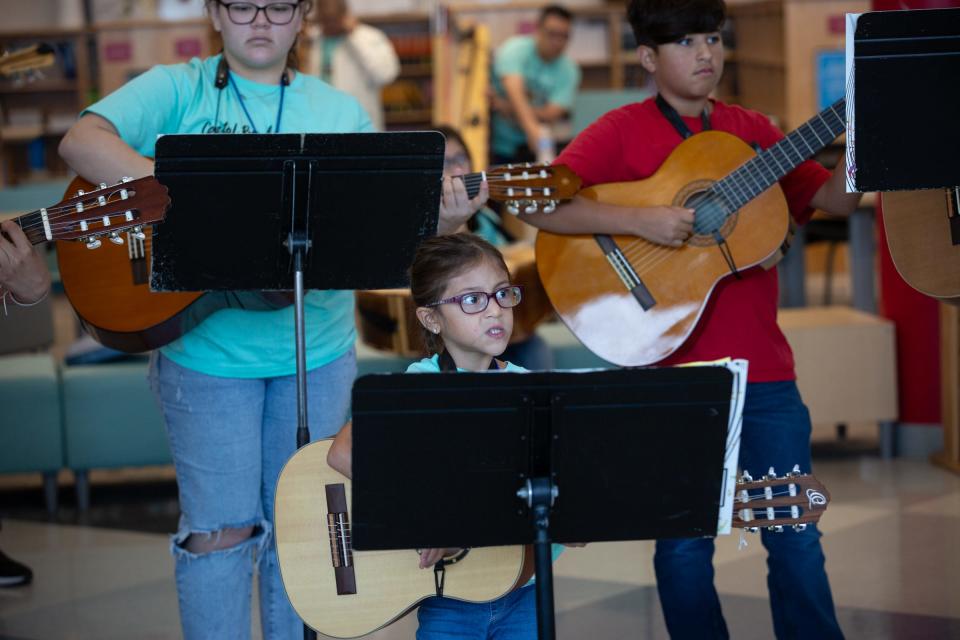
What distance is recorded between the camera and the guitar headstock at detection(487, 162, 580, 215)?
2.61 meters

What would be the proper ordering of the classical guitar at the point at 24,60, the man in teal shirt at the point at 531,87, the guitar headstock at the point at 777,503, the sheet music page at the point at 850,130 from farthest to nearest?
the man in teal shirt at the point at 531,87 → the classical guitar at the point at 24,60 → the sheet music page at the point at 850,130 → the guitar headstock at the point at 777,503

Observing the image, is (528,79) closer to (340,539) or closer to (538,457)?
(340,539)

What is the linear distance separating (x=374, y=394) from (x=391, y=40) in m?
9.14

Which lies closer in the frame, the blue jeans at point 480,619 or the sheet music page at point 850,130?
the sheet music page at point 850,130

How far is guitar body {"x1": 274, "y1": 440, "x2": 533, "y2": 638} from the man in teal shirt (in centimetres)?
513

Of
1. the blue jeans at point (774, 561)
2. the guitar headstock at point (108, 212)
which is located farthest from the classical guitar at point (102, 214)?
the blue jeans at point (774, 561)

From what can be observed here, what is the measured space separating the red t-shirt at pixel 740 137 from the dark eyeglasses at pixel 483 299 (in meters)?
0.60

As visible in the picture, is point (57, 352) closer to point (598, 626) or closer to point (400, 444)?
point (598, 626)

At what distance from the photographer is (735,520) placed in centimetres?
203

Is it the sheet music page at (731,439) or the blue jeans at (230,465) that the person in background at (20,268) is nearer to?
the blue jeans at (230,465)

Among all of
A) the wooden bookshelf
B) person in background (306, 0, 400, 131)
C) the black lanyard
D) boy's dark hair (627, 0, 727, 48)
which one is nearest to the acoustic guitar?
the black lanyard

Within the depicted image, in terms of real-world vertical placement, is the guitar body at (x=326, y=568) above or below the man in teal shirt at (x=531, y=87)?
below

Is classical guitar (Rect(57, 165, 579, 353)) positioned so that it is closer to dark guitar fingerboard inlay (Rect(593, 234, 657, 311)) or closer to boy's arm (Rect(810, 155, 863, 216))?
dark guitar fingerboard inlay (Rect(593, 234, 657, 311))

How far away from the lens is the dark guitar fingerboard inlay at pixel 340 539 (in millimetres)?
2383
